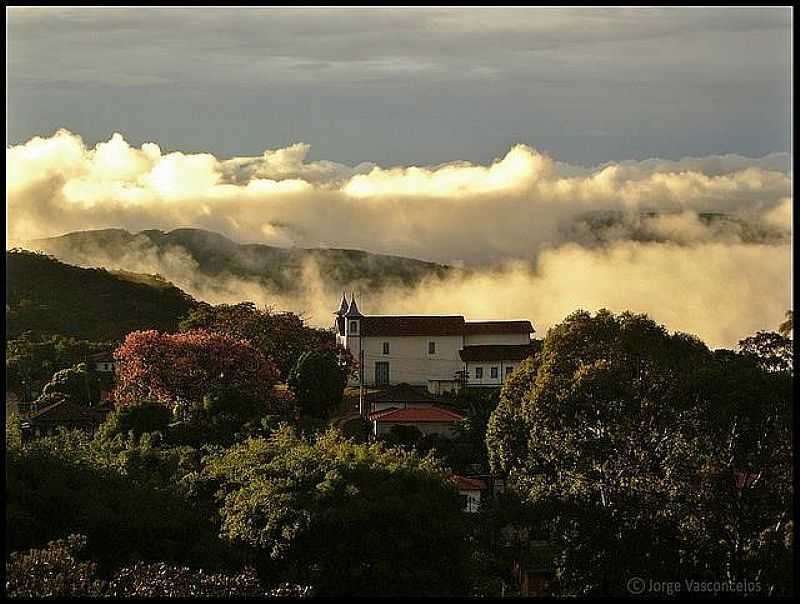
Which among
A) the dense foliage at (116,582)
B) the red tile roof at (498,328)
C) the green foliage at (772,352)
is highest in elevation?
the red tile roof at (498,328)

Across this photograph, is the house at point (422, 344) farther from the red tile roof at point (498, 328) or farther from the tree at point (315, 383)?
the tree at point (315, 383)

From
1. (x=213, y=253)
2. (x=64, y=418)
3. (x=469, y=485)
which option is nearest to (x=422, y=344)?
(x=64, y=418)

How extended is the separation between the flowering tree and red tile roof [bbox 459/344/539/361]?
32.6 ft

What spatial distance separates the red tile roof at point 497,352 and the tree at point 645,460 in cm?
1643

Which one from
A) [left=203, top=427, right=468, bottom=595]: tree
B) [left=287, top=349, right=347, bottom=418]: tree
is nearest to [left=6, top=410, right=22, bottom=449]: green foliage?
[left=203, top=427, right=468, bottom=595]: tree

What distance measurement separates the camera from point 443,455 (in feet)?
77.6

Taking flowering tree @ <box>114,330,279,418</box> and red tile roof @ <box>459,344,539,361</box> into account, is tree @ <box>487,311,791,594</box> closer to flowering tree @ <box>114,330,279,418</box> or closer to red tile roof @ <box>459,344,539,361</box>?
flowering tree @ <box>114,330,279,418</box>

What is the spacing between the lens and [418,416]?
27.3 meters

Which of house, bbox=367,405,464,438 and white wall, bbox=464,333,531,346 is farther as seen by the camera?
white wall, bbox=464,333,531,346

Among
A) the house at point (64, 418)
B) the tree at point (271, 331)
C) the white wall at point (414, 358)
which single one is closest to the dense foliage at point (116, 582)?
the house at point (64, 418)

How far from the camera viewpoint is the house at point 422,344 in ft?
123

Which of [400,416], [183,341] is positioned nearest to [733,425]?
[400,416]

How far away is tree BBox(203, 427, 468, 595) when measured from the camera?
45.3ft

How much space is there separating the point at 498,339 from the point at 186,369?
12628 millimetres
